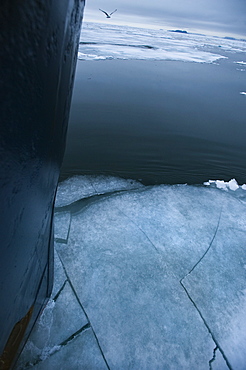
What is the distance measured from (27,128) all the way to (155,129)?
4911 mm

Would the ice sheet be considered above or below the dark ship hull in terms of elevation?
below

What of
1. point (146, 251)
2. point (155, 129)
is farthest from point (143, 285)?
point (155, 129)

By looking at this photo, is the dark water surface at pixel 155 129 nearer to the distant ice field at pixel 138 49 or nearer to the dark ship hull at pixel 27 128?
the dark ship hull at pixel 27 128

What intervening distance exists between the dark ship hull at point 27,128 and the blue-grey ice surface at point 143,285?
520 millimetres

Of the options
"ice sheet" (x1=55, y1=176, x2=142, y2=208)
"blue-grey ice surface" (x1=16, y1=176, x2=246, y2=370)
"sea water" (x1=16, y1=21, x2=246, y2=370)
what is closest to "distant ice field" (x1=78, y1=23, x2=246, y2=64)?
"sea water" (x1=16, y1=21, x2=246, y2=370)

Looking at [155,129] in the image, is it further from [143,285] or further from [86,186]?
[143,285]

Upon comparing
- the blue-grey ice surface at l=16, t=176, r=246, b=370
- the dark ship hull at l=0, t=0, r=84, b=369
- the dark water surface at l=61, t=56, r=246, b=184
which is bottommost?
the blue-grey ice surface at l=16, t=176, r=246, b=370

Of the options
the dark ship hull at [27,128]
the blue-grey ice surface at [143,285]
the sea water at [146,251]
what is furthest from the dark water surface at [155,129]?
the dark ship hull at [27,128]

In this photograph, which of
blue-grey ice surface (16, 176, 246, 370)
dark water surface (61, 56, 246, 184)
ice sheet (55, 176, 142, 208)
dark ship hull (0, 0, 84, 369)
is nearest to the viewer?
dark ship hull (0, 0, 84, 369)

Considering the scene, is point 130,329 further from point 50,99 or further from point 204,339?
point 50,99

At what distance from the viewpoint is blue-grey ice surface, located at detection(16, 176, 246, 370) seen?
1.73 metres

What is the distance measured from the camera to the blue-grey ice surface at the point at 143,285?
1730mm

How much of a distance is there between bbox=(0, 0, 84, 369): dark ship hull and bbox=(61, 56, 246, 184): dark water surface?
252 centimetres

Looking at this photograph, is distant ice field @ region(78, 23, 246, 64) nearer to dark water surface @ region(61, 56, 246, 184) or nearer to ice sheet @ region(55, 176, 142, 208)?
dark water surface @ region(61, 56, 246, 184)
